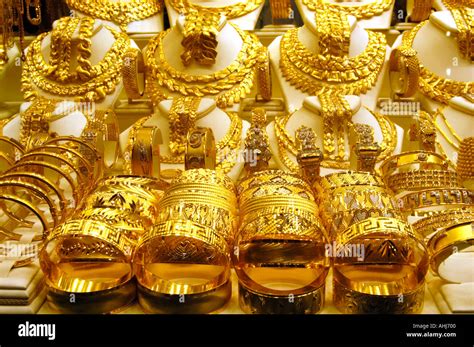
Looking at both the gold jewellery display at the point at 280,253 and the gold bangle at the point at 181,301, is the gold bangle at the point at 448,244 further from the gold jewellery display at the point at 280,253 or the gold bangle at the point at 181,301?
the gold bangle at the point at 181,301

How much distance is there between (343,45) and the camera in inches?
50.6

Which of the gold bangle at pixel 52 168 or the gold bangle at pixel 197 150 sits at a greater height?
the gold bangle at pixel 197 150

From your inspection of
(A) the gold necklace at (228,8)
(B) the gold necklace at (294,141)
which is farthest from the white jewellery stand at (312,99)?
(A) the gold necklace at (228,8)

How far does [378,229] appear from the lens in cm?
67

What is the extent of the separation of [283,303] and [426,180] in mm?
368

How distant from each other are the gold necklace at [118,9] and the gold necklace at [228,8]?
85 mm

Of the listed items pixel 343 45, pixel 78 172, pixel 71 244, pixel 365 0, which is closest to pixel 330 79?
pixel 343 45

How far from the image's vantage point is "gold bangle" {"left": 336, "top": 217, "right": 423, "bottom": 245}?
67 centimetres

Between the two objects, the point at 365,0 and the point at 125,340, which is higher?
the point at 365,0

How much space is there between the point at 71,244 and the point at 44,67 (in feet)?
2.14

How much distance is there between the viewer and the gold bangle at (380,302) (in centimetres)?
66

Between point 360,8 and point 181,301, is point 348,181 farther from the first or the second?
point 360,8

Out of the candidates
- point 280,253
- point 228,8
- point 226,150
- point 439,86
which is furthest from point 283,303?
point 228,8

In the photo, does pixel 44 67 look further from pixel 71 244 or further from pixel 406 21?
pixel 406 21
